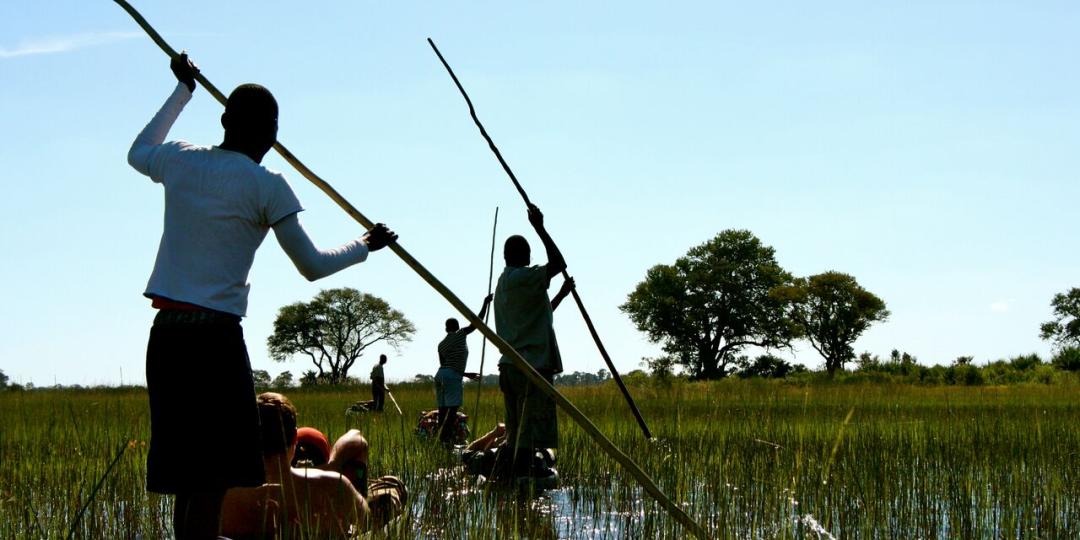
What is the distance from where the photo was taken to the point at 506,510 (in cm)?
574

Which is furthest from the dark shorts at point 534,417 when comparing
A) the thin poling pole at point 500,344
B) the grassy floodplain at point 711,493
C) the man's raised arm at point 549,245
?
the thin poling pole at point 500,344

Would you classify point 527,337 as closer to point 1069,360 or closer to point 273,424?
point 273,424

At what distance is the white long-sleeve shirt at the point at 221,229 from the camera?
3074 mm

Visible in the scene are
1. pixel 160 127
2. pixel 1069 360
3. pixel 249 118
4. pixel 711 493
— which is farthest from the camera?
pixel 1069 360

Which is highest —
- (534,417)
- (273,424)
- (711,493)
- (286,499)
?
(273,424)

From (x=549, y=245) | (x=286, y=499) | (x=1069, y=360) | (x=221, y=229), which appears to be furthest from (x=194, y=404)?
(x=1069, y=360)

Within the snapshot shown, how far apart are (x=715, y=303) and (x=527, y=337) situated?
5798 centimetres

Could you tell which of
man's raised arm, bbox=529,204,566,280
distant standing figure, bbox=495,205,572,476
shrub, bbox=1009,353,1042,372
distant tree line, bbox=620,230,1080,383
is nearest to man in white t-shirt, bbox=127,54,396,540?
man's raised arm, bbox=529,204,566,280

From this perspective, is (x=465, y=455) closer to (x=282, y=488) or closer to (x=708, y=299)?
(x=282, y=488)

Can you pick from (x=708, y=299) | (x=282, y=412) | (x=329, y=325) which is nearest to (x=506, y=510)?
(x=282, y=412)

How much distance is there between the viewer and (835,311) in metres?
67.9

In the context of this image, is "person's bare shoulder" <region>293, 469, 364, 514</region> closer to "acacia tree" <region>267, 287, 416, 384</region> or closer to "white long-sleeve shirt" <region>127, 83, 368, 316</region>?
"white long-sleeve shirt" <region>127, 83, 368, 316</region>

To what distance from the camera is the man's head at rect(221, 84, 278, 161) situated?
3.24 m

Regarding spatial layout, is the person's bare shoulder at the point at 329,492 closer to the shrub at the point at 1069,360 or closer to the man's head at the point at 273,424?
the man's head at the point at 273,424
